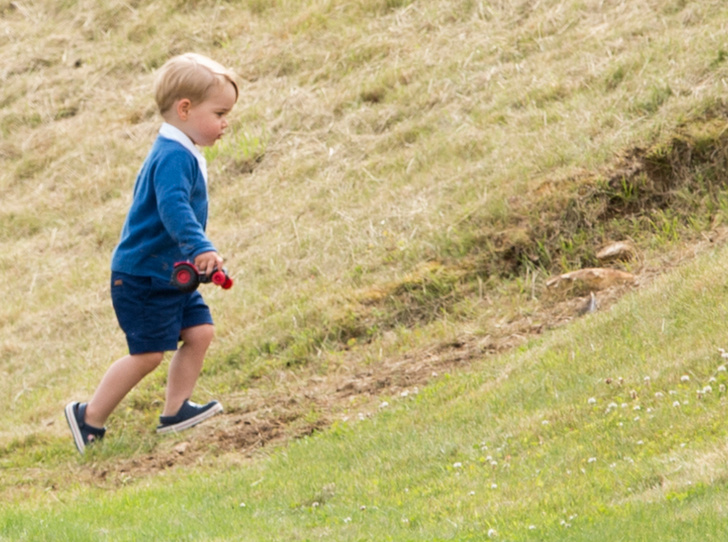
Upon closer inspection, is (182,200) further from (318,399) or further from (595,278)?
(595,278)

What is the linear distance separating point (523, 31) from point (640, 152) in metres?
3.13

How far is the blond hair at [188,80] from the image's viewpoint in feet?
21.2

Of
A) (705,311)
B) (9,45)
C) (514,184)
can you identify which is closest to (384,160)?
(514,184)

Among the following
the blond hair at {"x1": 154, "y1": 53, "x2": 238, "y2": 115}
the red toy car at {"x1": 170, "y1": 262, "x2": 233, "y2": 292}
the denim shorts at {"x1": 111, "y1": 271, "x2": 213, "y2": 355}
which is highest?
the blond hair at {"x1": 154, "y1": 53, "x2": 238, "y2": 115}

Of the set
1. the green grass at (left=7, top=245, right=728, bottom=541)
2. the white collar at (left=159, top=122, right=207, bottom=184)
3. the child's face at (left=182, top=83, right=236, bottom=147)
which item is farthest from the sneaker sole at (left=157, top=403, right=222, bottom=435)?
the child's face at (left=182, top=83, right=236, bottom=147)

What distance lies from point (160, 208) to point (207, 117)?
0.67m

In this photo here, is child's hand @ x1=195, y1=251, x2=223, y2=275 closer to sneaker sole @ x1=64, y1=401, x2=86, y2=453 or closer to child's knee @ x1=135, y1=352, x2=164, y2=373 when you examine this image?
child's knee @ x1=135, y1=352, x2=164, y2=373

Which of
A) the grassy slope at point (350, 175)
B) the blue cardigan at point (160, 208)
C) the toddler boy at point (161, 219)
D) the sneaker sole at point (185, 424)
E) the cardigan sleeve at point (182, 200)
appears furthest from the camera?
the grassy slope at point (350, 175)

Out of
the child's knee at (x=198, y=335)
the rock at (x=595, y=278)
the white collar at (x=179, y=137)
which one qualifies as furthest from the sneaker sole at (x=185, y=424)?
the rock at (x=595, y=278)

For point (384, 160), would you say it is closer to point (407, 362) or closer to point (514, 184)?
point (514, 184)

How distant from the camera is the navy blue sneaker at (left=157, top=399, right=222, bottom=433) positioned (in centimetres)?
689

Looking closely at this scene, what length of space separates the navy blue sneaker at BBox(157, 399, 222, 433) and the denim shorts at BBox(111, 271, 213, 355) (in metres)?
0.53

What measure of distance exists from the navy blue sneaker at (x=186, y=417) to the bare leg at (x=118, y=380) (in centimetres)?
36

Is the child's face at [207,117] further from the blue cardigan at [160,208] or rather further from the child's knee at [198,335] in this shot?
the child's knee at [198,335]
